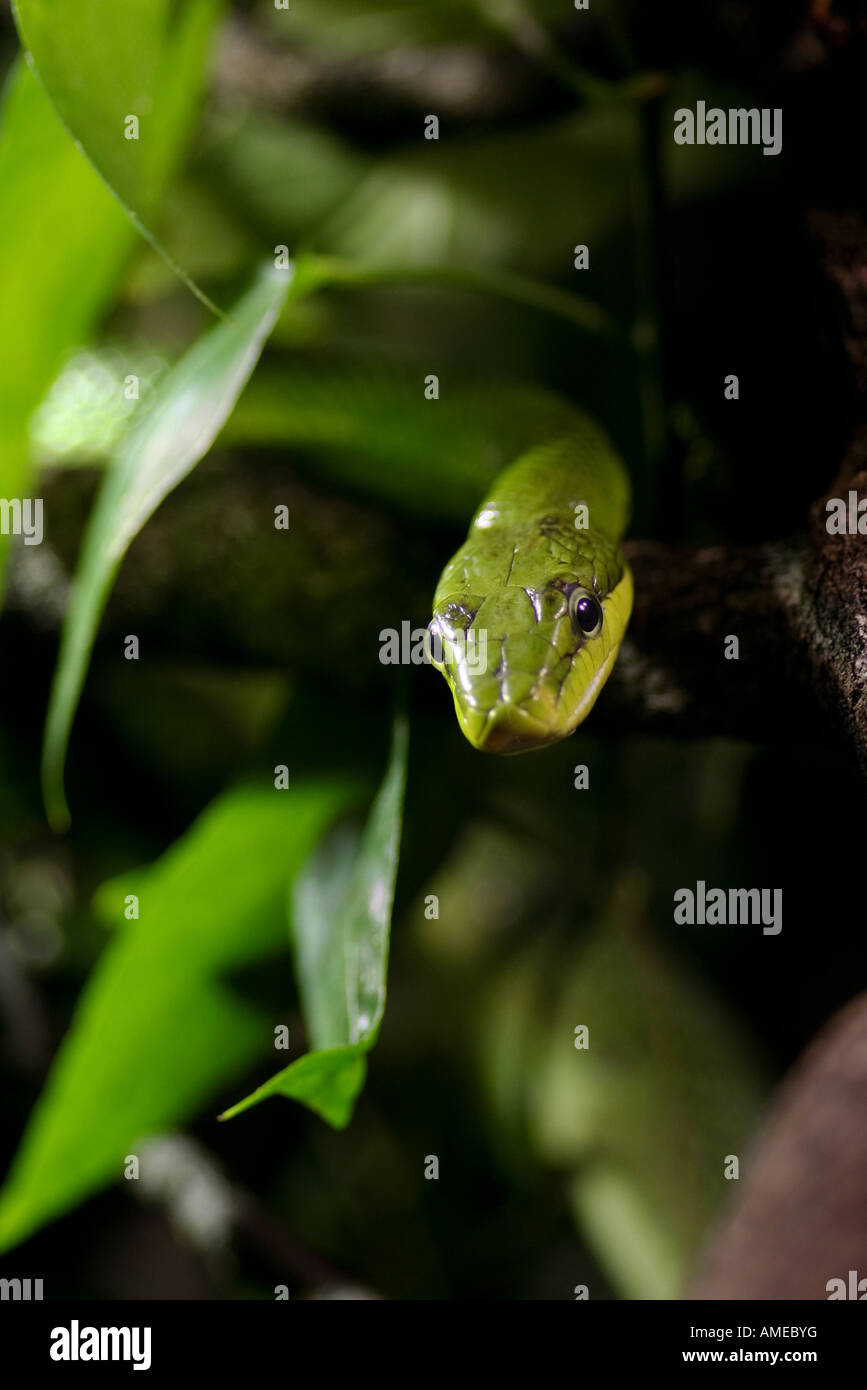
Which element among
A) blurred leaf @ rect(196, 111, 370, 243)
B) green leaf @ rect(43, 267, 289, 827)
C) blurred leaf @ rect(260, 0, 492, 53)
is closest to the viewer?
green leaf @ rect(43, 267, 289, 827)

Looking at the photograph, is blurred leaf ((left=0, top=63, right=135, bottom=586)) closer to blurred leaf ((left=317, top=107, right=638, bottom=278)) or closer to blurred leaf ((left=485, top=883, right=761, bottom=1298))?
blurred leaf ((left=317, top=107, right=638, bottom=278))

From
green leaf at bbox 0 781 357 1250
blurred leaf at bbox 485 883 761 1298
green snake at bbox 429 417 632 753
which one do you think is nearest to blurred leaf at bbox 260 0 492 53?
green snake at bbox 429 417 632 753

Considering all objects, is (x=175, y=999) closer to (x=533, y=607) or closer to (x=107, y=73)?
(x=533, y=607)

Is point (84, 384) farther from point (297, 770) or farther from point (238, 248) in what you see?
point (297, 770)

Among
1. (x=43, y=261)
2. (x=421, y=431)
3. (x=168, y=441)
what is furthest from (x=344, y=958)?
(x=43, y=261)

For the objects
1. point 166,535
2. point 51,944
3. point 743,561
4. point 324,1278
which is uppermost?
point 166,535

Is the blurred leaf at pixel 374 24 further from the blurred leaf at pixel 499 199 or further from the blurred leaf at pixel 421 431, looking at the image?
the blurred leaf at pixel 421 431
